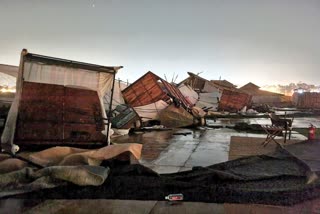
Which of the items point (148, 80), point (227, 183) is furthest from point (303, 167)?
point (148, 80)

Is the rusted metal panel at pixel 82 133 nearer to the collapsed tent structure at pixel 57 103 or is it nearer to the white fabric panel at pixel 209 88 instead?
the collapsed tent structure at pixel 57 103

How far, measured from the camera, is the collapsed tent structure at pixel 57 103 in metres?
6.80

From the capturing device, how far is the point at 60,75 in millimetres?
7262

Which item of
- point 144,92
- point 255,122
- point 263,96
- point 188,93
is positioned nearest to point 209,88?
point 188,93

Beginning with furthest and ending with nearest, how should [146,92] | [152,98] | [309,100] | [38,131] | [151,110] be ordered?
[309,100] < [146,92] < [152,98] < [151,110] < [38,131]

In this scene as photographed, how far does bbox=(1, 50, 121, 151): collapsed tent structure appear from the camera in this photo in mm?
6801

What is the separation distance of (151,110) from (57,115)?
764 cm

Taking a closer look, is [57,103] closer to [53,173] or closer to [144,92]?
[53,173]

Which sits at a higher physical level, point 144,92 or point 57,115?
point 144,92

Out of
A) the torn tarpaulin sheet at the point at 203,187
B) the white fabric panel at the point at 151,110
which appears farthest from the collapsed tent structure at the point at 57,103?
the white fabric panel at the point at 151,110

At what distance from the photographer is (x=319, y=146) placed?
8320 mm

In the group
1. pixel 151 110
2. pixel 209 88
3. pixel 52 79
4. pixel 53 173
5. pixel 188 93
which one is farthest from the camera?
pixel 209 88

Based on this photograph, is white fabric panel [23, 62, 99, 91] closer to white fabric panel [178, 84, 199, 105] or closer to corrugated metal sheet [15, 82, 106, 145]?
corrugated metal sheet [15, 82, 106, 145]

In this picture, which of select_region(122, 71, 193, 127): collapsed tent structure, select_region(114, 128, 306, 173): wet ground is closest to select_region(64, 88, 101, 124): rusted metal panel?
select_region(114, 128, 306, 173): wet ground
